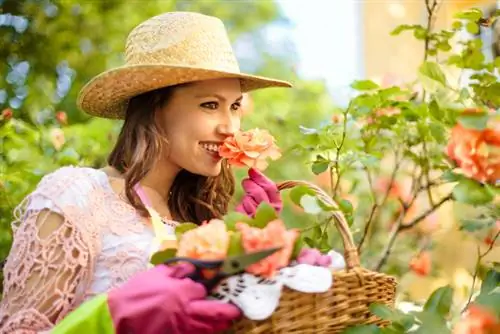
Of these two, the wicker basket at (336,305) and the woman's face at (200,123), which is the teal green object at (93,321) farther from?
the woman's face at (200,123)

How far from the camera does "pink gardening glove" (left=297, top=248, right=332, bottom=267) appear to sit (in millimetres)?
1317

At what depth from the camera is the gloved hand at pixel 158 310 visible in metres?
1.20

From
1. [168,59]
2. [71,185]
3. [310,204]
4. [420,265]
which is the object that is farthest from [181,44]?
[420,265]

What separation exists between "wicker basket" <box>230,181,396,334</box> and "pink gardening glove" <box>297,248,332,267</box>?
36 mm

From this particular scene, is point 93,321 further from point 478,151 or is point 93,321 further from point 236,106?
point 236,106

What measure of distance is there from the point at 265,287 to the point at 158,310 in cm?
17

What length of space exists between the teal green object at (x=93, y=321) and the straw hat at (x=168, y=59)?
77cm

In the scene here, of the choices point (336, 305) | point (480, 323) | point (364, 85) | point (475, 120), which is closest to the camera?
point (480, 323)

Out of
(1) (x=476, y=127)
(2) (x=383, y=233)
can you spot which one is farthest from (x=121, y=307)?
(2) (x=383, y=233)

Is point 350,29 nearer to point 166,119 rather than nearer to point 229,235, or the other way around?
point 166,119

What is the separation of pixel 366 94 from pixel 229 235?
117 centimetres

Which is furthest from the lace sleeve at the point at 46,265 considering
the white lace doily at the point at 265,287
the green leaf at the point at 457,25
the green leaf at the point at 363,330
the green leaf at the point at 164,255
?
the green leaf at the point at 457,25

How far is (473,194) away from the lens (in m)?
1.22

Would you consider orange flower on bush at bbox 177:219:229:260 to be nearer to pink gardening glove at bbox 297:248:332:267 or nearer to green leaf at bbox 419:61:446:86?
pink gardening glove at bbox 297:248:332:267
